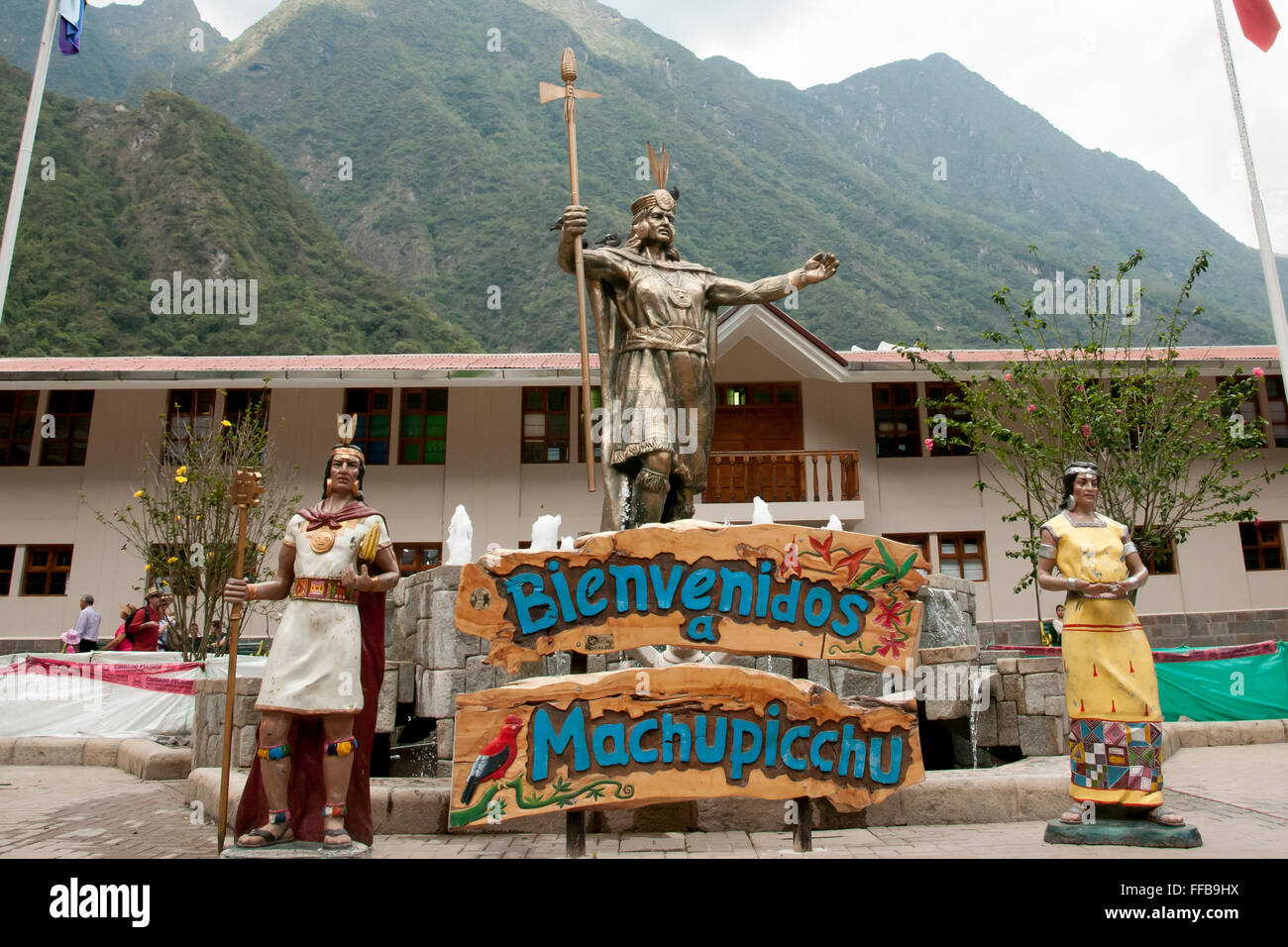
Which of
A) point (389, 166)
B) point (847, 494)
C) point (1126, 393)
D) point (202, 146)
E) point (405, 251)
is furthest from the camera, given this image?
point (389, 166)

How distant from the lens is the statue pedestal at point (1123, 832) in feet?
14.2

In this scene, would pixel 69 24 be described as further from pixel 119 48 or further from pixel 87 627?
pixel 119 48

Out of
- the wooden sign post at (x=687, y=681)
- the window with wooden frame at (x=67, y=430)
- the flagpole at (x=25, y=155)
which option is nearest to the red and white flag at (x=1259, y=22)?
the wooden sign post at (x=687, y=681)

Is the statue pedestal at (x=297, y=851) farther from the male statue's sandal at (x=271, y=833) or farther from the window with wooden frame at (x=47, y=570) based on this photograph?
the window with wooden frame at (x=47, y=570)

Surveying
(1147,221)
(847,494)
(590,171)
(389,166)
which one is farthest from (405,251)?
(1147,221)

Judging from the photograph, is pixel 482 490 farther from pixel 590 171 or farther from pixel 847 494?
pixel 590 171

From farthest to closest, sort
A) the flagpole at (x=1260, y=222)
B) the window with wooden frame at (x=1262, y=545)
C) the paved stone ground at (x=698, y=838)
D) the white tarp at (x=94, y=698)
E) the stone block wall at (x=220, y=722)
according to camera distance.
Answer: the window with wooden frame at (x=1262, y=545) < the white tarp at (x=94, y=698) < the flagpole at (x=1260, y=222) < the stone block wall at (x=220, y=722) < the paved stone ground at (x=698, y=838)

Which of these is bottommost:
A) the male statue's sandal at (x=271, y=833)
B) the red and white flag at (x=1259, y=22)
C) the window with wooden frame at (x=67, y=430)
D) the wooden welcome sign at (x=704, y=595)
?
the male statue's sandal at (x=271, y=833)

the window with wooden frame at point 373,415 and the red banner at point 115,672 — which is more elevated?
the window with wooden frame at point 373,415

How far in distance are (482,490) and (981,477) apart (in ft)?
32.1

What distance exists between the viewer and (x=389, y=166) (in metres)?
62.9

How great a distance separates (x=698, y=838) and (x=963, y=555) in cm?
1398

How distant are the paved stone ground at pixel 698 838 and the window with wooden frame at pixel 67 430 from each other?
42.0 feet

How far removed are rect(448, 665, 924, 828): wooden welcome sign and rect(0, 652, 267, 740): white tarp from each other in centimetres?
665
